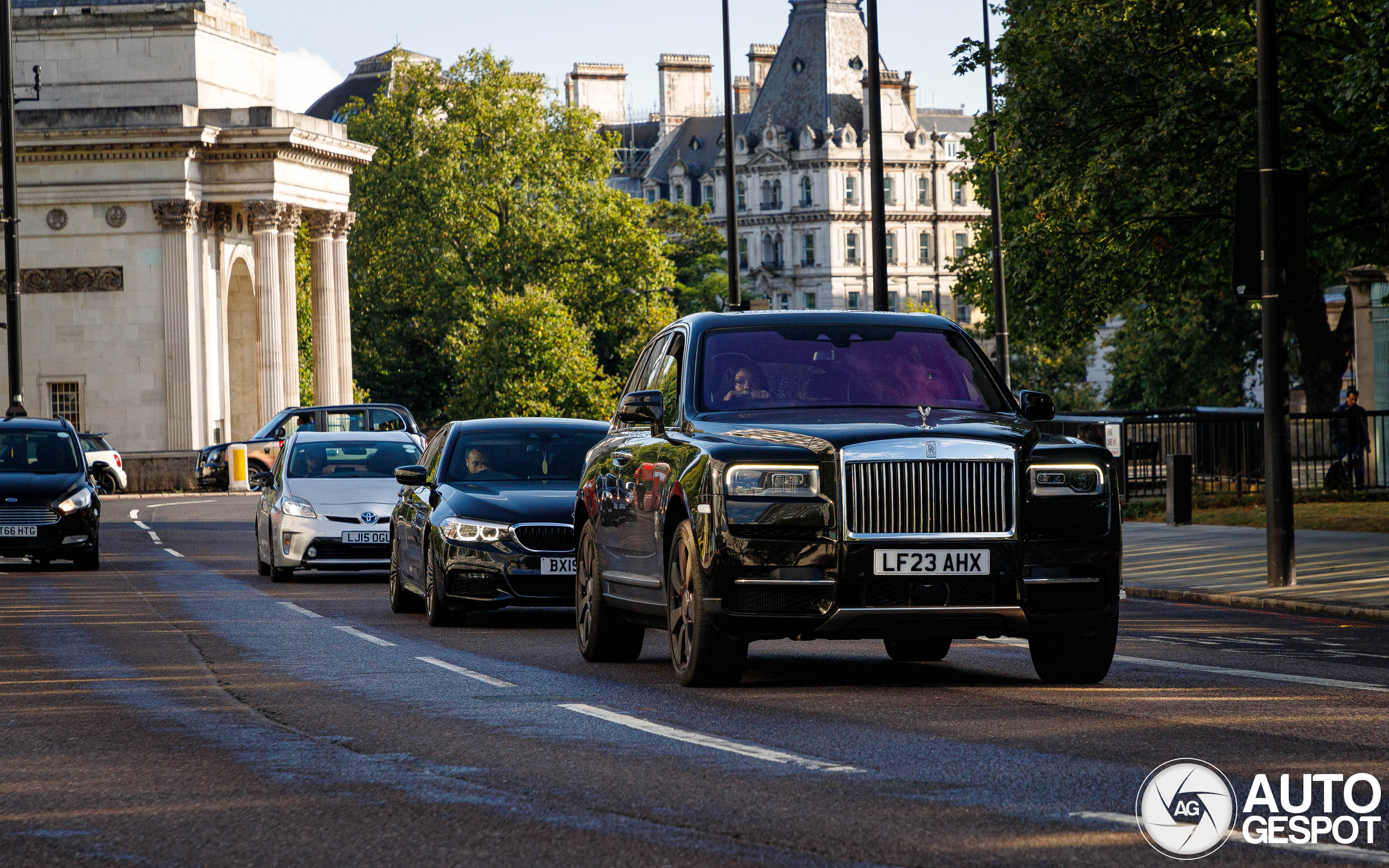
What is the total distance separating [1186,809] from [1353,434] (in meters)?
28.6

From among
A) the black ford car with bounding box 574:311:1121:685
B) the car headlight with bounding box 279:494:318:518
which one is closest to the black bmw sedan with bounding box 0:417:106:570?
the car headlight with bounding box 279:494:318:518

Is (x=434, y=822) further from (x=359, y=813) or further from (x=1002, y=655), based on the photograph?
(x=1002, y=655)

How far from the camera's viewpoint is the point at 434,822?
7176 millimetres

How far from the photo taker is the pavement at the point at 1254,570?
1775cm

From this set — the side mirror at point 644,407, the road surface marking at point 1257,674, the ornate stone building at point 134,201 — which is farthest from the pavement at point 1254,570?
the ornate stone building at point 134,201

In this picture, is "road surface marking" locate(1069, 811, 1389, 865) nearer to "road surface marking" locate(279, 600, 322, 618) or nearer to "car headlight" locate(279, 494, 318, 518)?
"road surface marking" locate(279, 600, 322, 618)

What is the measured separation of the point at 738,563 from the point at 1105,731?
2.11 metres

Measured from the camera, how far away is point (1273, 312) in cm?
1906

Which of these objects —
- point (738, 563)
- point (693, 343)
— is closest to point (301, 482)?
point (693, 343)

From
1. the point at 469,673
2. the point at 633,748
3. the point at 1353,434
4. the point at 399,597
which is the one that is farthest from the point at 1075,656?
the point at 1353,434

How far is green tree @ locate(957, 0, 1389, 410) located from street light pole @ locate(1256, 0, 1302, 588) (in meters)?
7.24

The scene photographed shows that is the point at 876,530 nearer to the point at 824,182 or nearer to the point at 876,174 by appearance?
the point at 876,174

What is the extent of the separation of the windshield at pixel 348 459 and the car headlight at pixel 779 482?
1358 cm

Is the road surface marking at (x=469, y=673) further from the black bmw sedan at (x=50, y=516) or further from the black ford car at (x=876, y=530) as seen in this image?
the black bmw sedan at (x=50, y=516)
